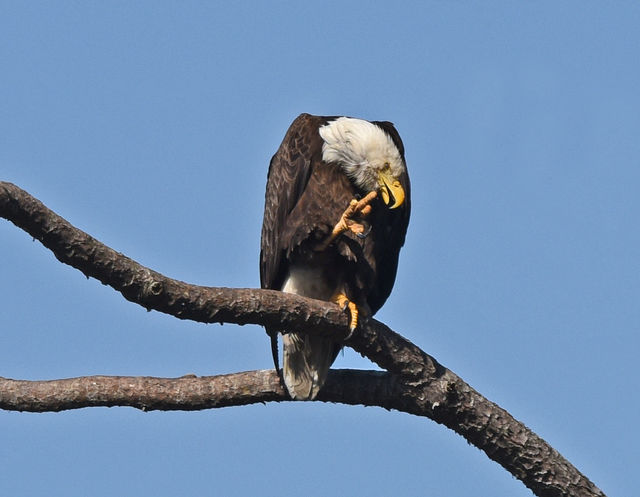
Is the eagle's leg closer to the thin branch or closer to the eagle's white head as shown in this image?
the eagle's white head

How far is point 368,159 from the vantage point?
5918 millimetres

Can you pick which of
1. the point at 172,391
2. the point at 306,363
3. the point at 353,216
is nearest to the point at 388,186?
the point at 353,216

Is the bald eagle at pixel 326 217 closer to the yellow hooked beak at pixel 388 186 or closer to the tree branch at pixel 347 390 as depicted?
the yellow hooked beak at pixel 388 186

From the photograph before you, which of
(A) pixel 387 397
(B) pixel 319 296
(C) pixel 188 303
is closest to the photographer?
(C) pixel 188 303

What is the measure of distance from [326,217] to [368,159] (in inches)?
16.9

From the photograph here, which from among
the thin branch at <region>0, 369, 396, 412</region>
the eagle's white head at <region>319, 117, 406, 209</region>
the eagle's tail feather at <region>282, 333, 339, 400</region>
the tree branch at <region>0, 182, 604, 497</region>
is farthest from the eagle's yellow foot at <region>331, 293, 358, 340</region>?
the eagle's white head at <region>319, 117, 406, 209</region>

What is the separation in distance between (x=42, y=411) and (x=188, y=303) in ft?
3.52

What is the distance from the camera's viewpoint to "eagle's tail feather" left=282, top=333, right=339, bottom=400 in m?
5.64

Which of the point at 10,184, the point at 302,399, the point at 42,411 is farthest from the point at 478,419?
the point at 10,184

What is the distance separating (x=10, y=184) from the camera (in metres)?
4.11

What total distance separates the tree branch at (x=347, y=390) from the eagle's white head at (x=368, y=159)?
0.93 m

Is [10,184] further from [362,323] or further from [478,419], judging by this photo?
[478,419]

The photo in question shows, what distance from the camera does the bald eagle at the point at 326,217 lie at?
5.78 m

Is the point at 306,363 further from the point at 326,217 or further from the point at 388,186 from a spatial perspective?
the point at 388,186
